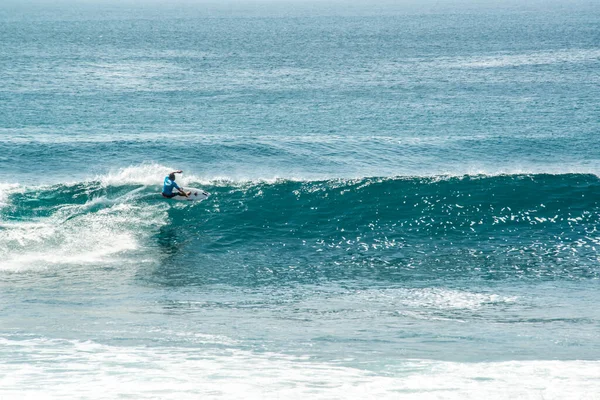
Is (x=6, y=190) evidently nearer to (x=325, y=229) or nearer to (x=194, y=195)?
(x=194, y=195)

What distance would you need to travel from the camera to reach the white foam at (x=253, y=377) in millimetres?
19734

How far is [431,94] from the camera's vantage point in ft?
236

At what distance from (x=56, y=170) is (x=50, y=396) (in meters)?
29.5

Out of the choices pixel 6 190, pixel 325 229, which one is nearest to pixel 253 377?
pixel 325 229

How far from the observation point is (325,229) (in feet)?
117

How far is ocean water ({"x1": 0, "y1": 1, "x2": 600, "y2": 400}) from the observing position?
21.5 metres

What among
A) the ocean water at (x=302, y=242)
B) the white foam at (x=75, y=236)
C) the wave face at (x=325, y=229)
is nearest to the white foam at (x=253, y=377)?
the ocean water at (x=302, y=242)

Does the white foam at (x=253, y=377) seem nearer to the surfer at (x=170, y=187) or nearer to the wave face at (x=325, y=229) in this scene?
the wave face at (x=325, y=229)

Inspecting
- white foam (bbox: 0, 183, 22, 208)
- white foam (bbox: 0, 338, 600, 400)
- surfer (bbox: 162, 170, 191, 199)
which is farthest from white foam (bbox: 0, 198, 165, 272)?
white foam (bbox: 0, 338, 600, 400)

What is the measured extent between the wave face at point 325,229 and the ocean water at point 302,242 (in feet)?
0.43

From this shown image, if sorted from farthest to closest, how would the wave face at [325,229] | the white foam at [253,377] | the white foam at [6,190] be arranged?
1. the white foam at [6,190]
2. the wave face at [325,229]
3. the white foam at [253,377]

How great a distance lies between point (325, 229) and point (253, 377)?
15420 millimetres

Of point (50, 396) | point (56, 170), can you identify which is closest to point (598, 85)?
point (56, 170)

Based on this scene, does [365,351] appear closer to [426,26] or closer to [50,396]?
[50,396]
